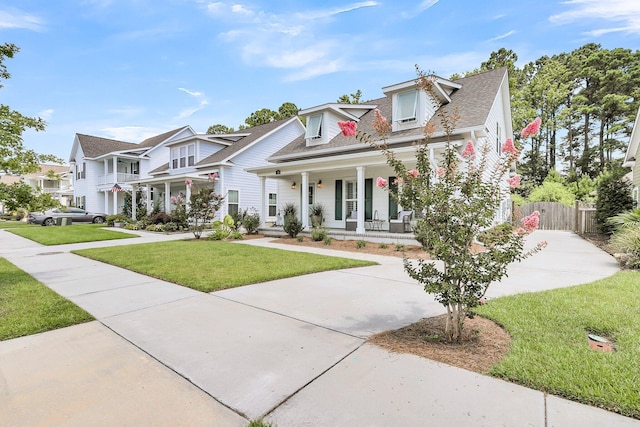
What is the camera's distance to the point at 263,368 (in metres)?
2.79

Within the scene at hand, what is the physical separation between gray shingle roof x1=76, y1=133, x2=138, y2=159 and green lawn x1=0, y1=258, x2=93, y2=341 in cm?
2857

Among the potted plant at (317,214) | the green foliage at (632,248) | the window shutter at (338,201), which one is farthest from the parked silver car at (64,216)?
the green foliage at (632,248)

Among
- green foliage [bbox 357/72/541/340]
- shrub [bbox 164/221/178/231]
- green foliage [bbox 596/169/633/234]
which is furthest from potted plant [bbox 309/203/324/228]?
green foliage [bbox 596/169/633/234]

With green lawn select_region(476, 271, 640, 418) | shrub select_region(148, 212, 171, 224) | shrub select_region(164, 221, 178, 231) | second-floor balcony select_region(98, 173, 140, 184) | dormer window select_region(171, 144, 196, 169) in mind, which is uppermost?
dormer window select_region(171, 144, 196, 169)

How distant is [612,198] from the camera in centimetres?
1370

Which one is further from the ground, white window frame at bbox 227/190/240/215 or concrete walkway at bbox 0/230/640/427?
white window frame at bbox 227/190/240/215

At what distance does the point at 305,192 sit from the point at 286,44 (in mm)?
6037

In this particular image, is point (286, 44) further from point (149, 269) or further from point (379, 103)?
point (149, 269)

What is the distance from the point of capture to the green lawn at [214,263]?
20.4 feet

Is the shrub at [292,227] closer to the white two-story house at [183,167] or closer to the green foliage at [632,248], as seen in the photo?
the white two-story house at [183,167]

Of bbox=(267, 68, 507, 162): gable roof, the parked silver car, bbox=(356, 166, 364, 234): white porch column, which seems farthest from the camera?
the parked silver car

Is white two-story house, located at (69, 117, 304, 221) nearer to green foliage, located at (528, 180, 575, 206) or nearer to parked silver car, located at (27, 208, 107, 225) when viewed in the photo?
parked silver car, located at (27, 208, 107, 225)

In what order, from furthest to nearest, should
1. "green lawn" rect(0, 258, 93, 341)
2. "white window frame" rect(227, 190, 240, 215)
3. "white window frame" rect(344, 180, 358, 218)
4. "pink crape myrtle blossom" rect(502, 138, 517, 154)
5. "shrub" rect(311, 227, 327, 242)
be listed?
"white window frame" rect(227, 190, 240, 215)
"white window frame" rect(344, 180, 358, 218)
"shrub" rect(311, 227, 327, 242)
"green lawn" rect(0, 258, 93, 341)
"pink crape myrtle blossom" rect(502, 138, 517, 154)

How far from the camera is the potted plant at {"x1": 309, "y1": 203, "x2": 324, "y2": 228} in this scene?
15.0 m
